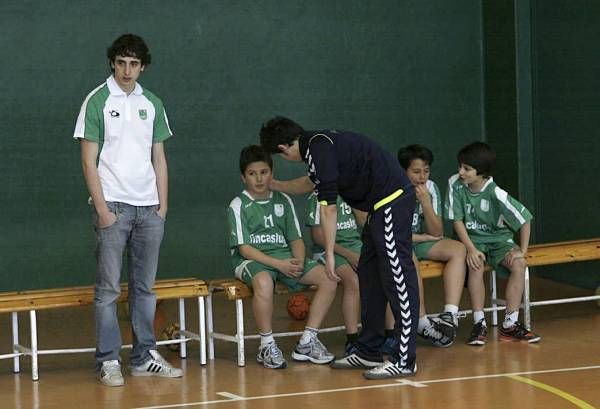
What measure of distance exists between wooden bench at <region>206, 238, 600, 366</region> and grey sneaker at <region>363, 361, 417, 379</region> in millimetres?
737

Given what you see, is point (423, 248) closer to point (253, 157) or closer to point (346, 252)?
point (346, 252)

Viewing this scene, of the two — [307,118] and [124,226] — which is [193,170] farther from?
[124,226]

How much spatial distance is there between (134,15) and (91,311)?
6.78 ft

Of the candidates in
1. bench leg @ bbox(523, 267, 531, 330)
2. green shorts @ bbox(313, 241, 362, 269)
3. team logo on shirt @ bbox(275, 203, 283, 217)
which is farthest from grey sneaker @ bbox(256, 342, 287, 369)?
bench leg @ bbox(523, 267, 531, 330)

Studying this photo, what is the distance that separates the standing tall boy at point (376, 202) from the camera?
608 cm

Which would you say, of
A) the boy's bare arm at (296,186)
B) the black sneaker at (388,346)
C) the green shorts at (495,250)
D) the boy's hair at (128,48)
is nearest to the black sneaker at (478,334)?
the green shorts at (495,250)

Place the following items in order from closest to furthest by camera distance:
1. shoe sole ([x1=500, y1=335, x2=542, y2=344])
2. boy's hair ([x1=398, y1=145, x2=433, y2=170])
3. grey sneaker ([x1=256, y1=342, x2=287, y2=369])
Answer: grey sneaker ([x1=256, y1=342, x2=287, y2=369]) → shoe sole ([x1=500, y1=335, x2=542, y2=344]) → boy's hair ([x1=398, y1=145, x2=433, y2=170])

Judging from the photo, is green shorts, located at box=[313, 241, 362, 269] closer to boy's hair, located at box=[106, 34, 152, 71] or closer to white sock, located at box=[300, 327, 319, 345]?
white sock, located at box=[300, 327, 319, 345]

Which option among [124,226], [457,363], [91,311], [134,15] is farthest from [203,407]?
[134,15]

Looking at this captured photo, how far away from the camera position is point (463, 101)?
9617mm

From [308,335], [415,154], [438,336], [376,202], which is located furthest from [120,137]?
[438,336]

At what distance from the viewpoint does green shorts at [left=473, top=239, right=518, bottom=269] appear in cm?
723

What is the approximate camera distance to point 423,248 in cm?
722

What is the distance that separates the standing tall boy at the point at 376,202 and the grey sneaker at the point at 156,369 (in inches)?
36.8
